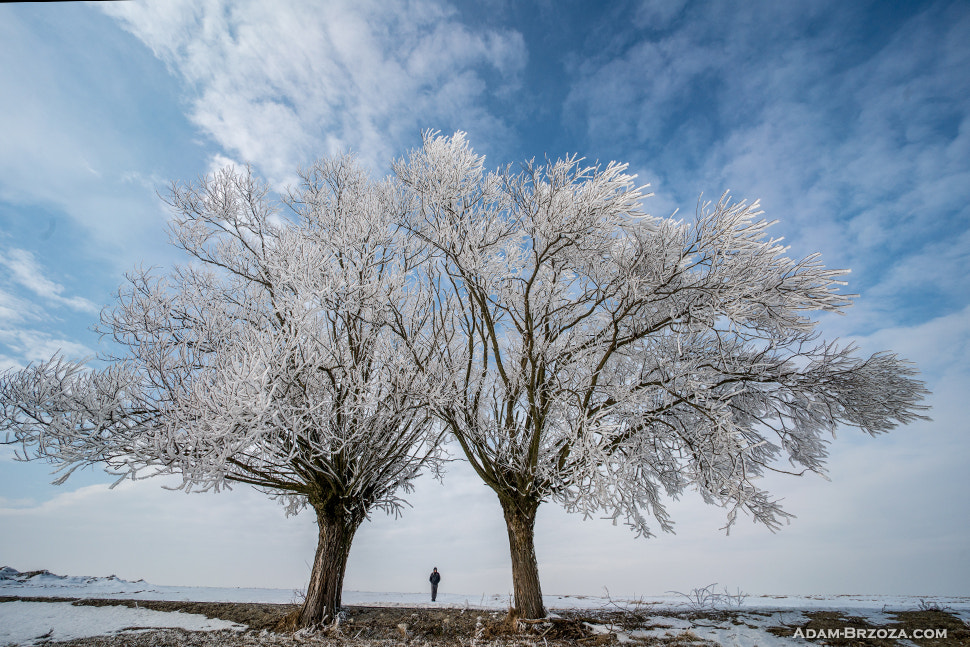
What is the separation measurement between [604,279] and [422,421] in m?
4.61

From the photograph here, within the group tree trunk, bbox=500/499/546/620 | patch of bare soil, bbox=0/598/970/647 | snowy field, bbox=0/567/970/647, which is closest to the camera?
patch of bare soil, bbox=0/598/970/647

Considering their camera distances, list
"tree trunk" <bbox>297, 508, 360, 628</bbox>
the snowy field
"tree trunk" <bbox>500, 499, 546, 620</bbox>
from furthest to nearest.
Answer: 1. "tree trunk" <bbox>297, 508, 360, 628</bbox>
2. "tree trunk" <bbox>500, 499, 546, 620</bbox>
3. the snowy field

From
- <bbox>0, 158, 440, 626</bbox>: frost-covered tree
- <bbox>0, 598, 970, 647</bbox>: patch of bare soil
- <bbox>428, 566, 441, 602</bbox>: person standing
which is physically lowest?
<bbox>0, 598, 970, 647</bbox>: patch of bare soil

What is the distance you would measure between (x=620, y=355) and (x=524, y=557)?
3.96m

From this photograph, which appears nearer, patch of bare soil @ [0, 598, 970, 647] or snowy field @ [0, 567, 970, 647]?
patch of bare soil @ [0, 598, 970, 647]

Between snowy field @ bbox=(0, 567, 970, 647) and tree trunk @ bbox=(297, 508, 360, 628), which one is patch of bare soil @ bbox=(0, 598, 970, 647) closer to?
snowy field @ bbox=(0, 567, 970, 647)

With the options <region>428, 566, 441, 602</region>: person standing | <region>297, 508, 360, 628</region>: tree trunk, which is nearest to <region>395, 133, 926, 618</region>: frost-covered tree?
<region>297, 508, 360, 628</region>: tree trunk

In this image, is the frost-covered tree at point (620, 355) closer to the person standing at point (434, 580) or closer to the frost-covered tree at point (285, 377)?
the frost-covered tree at point (285, 377)

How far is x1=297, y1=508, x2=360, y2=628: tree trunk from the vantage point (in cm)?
836

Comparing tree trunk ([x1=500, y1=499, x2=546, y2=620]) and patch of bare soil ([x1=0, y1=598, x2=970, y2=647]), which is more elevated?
tree trunk ([x1=500, y1=499, x2=546, y2=620])

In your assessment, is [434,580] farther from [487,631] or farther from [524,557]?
[487,631]

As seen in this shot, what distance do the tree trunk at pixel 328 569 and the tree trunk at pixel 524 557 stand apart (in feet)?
10.1

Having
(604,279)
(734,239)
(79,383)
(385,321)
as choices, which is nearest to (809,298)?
(734,239)

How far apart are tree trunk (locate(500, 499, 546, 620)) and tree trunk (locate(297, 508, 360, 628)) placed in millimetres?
3083
